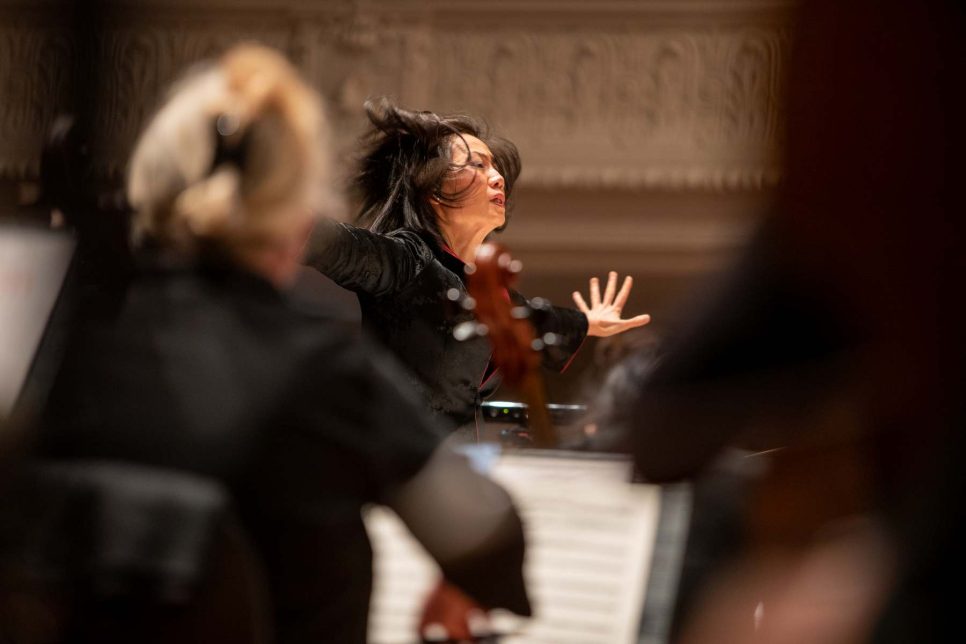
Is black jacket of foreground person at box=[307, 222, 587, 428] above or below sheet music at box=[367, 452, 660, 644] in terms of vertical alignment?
above

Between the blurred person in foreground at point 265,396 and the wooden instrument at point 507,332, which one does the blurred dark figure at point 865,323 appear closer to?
the blurred person in foreground at point 265,396

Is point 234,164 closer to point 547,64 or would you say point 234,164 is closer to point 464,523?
point 464,523

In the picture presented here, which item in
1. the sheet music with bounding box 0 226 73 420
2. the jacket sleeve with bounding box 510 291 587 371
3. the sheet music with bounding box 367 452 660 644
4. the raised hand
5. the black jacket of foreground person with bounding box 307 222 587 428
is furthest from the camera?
the raised hand

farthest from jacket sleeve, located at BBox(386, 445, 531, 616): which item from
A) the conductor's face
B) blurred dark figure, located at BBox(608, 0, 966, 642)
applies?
the conductor's face

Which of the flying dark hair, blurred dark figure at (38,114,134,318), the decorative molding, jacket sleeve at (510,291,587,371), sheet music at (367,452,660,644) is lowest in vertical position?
sheet music at (367,452,660,644)

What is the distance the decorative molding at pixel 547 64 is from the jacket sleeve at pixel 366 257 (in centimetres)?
373

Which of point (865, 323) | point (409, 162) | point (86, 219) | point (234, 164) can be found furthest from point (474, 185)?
point (865, 323)

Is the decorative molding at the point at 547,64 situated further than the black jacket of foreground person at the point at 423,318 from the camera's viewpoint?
Yes

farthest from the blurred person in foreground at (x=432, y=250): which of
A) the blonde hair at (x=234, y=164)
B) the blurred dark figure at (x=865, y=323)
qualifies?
the blurred dark figure at (x=865, y=323)

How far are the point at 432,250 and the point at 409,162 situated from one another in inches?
8.0

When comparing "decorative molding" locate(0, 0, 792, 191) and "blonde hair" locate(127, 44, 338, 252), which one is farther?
"decorative molding" locate(0, 0, 792, 191)

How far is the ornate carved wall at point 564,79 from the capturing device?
623 cm

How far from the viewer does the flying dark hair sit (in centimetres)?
271

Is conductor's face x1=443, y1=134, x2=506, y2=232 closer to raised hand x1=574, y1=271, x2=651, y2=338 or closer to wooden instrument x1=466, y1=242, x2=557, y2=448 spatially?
raised hand x1=574, y1=271, x2=651, y2=338
